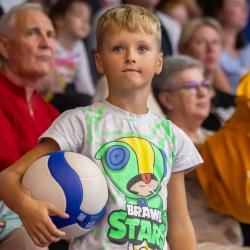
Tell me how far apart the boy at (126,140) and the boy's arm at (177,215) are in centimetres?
5

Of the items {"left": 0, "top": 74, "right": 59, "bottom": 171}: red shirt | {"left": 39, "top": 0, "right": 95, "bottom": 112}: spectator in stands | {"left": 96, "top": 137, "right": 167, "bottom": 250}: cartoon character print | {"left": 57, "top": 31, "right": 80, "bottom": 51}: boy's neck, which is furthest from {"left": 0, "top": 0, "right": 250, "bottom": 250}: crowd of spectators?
{"left": 96, "top": 137, "right": 167, "bottom": 250}: cartoon character print

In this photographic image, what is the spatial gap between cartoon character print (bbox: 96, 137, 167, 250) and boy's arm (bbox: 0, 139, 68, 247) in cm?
19

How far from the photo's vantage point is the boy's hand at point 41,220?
154cm

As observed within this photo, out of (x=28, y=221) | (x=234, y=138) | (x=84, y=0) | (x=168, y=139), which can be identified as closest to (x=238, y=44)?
(x=84, y=0)

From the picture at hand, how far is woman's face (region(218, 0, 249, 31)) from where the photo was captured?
483cm

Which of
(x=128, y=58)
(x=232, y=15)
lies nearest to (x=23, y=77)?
(x=128, y=58)

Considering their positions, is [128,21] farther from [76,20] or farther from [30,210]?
[76,20]

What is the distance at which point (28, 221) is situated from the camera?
1.56 meters

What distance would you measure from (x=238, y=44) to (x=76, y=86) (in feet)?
4.40

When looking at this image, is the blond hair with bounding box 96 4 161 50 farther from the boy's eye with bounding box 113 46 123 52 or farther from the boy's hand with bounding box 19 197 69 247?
the boy's hand with bounding box 19 197 69 247

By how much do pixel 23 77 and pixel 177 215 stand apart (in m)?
0.99

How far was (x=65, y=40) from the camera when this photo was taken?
14.1 ft

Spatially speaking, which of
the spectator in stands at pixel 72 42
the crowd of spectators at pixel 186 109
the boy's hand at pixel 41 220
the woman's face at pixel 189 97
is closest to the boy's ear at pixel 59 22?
the spectator in stands at pixel 72 42

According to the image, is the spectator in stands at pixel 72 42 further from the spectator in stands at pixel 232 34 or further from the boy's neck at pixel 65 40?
the spectator in stands at pixel 232 34
